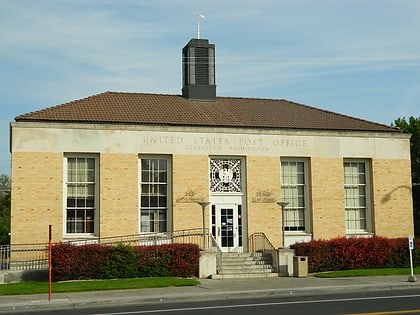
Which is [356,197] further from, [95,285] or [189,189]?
[95,285]

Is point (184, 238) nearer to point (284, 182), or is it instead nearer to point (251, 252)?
point (251, 252)

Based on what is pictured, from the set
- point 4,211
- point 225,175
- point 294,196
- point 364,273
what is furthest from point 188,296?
point 4,211

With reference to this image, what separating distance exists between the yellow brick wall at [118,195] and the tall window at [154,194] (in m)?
0.55

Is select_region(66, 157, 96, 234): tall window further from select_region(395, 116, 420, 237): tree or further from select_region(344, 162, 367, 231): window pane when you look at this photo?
select_region(395, 116, 420, 237): tree

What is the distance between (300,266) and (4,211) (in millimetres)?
52813

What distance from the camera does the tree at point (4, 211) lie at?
59844mm

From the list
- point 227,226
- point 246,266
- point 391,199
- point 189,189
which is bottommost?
point 246,266

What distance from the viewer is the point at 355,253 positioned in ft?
96.1

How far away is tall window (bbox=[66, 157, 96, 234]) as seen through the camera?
29484mm

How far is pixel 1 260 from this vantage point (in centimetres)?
2708

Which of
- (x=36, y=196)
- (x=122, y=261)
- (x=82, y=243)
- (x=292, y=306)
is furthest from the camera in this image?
(x=82, y=243)

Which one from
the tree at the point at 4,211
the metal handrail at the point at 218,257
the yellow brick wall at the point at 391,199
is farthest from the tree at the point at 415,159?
the tree at the point at 4,211

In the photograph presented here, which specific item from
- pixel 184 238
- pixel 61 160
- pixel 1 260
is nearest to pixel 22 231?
Result: pixel 1 260

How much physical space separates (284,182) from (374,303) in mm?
16193
